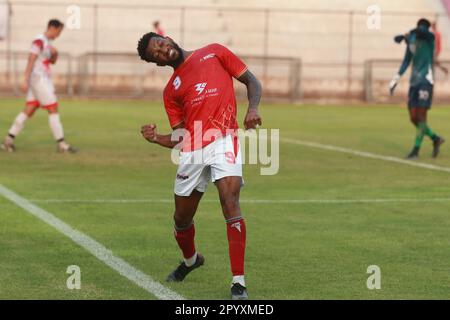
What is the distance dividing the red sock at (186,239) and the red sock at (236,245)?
2.28ft

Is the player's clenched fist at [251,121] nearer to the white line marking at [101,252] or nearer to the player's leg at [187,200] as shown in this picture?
the player's leg at [187,200]

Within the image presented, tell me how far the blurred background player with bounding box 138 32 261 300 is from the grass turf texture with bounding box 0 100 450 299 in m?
0.64

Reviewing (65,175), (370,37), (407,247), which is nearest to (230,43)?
(370,37)

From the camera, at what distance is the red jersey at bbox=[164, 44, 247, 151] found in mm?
9531

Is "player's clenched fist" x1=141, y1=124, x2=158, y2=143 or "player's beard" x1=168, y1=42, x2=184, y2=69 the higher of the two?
"player's beard" x1=168, y1=42, x2=184, y2=69

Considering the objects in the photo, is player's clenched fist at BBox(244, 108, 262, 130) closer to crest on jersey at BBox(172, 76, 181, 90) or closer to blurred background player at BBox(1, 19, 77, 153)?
crest on jersey at BBox(172, 76, 181, 90)

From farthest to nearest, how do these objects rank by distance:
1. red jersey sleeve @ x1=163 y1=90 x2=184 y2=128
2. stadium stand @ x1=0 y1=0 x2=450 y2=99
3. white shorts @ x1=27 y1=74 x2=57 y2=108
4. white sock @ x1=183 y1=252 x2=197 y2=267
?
stadium stand @ x1=0 y1=0 x2=450 y2=99, white shorts @ x1=27 y1=74 x2=57 y2=108, white sock @ x1=183 y1=252 x2=197 y2=267, red jersey sleeve @ x1=163 y1=90 x2=184 y2=128

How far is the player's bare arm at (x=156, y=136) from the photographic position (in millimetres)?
9436

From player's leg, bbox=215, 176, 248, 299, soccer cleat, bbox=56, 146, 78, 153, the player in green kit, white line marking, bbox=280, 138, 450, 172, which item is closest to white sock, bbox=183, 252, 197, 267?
player's leg, bbox=215, 176, 248, 299

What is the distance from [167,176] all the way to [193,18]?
30453 mm

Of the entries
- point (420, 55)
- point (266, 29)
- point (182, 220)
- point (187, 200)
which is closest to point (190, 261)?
point (182, 220)

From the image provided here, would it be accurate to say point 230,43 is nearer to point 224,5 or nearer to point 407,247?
point 224,5

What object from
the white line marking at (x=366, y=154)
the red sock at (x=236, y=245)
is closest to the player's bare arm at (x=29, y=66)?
the white line marking at (x=366, y=154)

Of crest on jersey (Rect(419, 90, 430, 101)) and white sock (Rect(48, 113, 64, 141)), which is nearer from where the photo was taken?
crest on jersey (Rect(419, 90, 430, 101))
